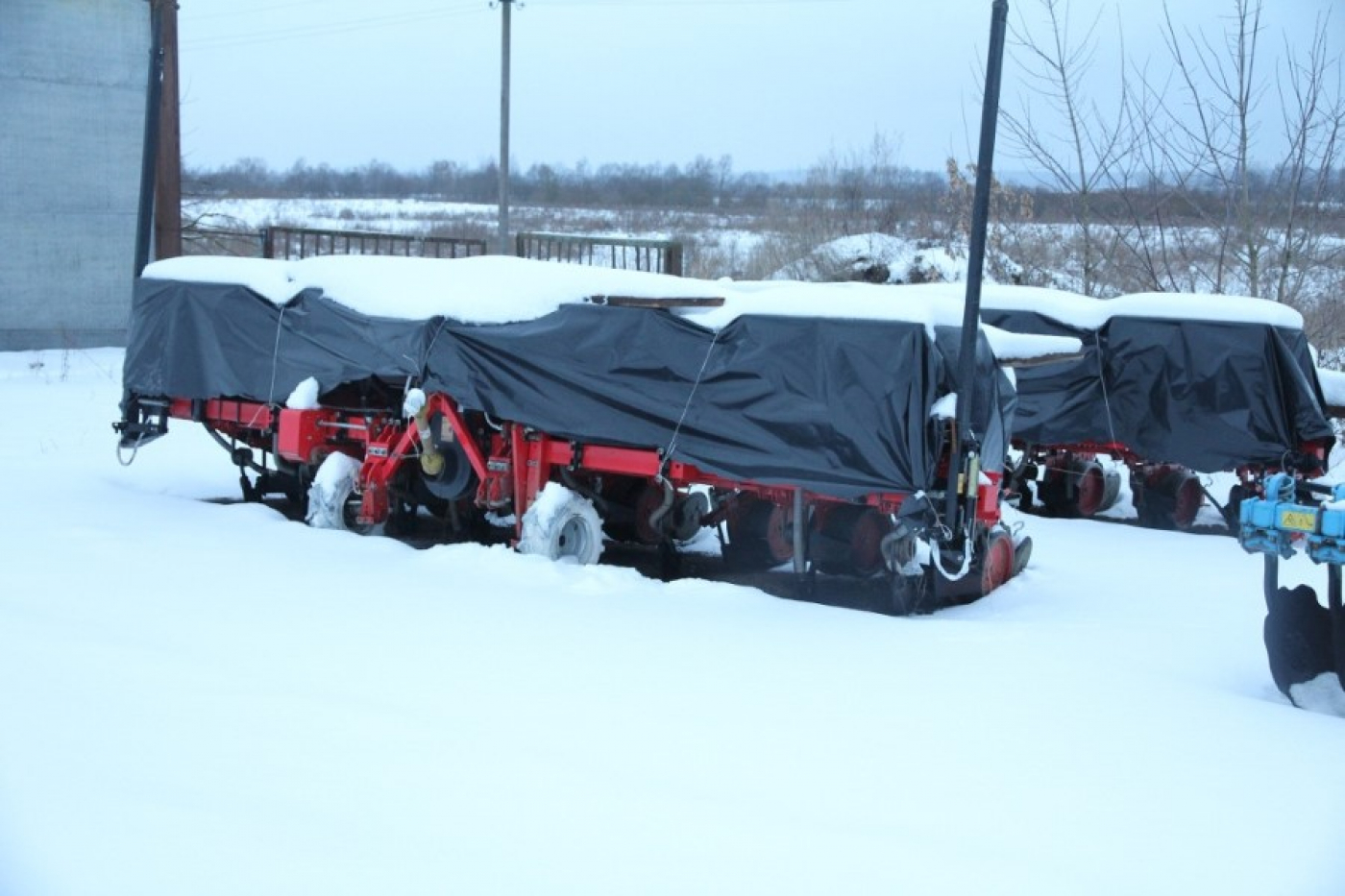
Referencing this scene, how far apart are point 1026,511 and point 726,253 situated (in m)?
23.3

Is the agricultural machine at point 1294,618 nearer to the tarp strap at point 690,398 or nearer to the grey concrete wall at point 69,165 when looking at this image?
the tarp strap at point 690,398

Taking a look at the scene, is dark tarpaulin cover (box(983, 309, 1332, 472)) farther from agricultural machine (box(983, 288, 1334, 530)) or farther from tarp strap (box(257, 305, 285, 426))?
tarp strap (box(257, 305, 285, 426))

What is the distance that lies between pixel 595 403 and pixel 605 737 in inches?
174

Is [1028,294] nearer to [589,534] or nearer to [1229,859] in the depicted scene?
[589,534]

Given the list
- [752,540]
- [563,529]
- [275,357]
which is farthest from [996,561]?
[275,357]

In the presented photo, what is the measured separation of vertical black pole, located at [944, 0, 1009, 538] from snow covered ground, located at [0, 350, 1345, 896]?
0.98 meters

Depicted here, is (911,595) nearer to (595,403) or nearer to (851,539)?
(851,539)

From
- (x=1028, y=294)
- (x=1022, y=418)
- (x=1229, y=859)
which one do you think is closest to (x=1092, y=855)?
(x=1229, y=859)

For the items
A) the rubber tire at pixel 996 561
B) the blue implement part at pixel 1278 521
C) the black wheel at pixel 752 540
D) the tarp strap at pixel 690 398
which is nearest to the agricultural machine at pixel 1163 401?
the rubber tire at pixel 996 561

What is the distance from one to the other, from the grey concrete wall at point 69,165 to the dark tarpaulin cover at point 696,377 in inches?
497

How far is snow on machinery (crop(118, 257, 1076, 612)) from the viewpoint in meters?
9.16

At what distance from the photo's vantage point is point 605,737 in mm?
6098

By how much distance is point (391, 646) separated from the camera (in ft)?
24.7

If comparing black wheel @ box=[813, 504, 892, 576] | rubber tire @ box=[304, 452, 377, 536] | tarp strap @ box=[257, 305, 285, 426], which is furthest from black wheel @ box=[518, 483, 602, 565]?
tarp strap @ box=[257, 305, 285, 426]
